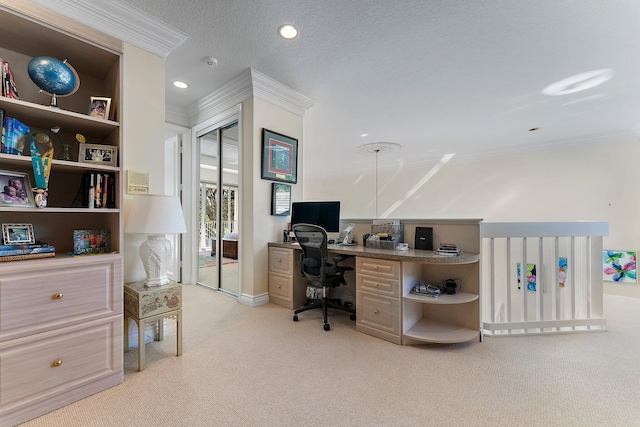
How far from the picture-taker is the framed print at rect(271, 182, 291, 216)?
11.0ft

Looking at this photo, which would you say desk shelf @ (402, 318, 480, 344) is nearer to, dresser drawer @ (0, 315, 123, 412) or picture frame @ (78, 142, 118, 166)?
dresser drawer @ (0, 315, 123, 412)

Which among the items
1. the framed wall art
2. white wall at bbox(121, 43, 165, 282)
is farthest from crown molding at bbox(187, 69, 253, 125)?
the framed wall art

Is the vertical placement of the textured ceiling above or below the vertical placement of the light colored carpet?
above

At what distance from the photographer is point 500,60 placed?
258 centimetres

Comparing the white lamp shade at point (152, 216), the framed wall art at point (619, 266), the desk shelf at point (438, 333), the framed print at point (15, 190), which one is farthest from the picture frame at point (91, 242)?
the framed wall art at point (619, 266)

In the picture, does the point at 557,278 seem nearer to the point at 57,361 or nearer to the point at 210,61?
the point at 57,361

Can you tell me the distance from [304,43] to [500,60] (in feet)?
6.30

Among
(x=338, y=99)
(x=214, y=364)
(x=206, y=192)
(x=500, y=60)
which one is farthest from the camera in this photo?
(x=206, y=192)

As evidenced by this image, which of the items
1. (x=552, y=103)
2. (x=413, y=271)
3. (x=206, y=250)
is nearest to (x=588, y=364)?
(x=413, y=271)

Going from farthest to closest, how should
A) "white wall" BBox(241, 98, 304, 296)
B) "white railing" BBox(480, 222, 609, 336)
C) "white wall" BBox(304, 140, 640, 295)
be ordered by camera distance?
"white wall" BBox(304, 140, 640, 295), "white wall" BBox(241, 98, 304, 296), "white railing" BBox(480, 222, 609, 336)

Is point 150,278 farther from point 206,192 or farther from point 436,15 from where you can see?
point 436,15

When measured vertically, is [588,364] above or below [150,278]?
below

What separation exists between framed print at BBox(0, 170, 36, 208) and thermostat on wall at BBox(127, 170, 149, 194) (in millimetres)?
556

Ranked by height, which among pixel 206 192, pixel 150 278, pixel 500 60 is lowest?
pixel 150 278
